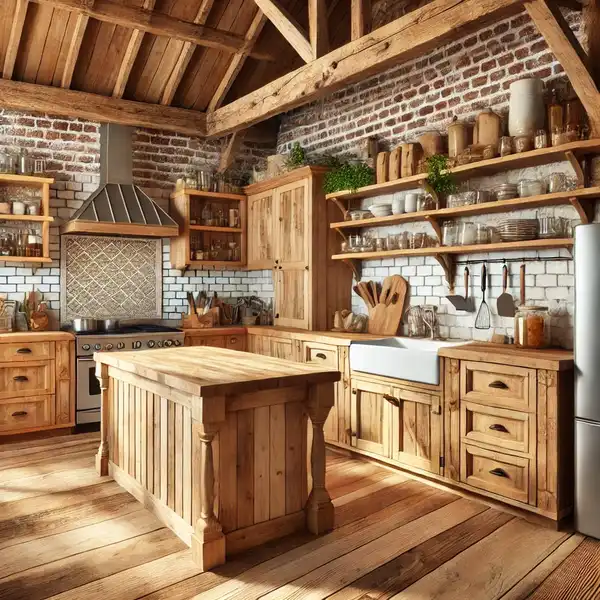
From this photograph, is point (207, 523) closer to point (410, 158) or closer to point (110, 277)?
point (410, 158)

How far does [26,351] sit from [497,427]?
13.7 feet

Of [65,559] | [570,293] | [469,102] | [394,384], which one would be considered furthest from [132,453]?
[469,102]

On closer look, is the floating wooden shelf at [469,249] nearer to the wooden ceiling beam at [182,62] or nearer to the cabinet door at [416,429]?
the cabinet door at [416,429]

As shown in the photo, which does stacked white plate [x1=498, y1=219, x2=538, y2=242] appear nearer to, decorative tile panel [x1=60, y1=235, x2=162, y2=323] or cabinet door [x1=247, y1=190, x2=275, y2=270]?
cabinet door [x1=247, y1=190, x2=275, y2=270]

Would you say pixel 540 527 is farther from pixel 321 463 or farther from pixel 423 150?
pixel 423 150

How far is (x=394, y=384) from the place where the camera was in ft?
14.6

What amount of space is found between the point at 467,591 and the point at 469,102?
12.2 feet

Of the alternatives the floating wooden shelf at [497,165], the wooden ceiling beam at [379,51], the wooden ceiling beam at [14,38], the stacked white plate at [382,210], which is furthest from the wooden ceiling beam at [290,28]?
the wooden ceiling beam at [14,38]

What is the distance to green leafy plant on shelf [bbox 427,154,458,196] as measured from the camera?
15.0 ft

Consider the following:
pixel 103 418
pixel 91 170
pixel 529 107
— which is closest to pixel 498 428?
pixel 529 107

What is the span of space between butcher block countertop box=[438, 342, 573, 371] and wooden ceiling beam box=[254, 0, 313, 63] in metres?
2.76

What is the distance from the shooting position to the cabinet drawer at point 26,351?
5316 mm

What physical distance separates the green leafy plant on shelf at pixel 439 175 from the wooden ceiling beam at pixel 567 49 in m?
1.19

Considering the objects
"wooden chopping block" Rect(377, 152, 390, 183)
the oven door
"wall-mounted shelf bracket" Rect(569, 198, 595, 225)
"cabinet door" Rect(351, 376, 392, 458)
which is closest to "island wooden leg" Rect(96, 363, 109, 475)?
the oven door
